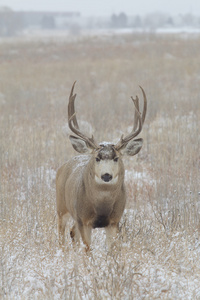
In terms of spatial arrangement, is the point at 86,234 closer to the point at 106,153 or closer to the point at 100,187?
the point at 100,187

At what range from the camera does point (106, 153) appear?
403cm

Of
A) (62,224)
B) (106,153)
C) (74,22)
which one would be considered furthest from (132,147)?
(74,22)

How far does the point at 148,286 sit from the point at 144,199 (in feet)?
8.23

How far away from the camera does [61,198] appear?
496cm

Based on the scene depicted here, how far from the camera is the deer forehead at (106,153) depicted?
158 inches

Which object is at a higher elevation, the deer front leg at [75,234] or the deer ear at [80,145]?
the deer ear at [80,145]

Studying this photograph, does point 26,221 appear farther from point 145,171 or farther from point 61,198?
point 145,171

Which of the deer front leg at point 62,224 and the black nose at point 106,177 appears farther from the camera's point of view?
the deer front leg at point 62,224

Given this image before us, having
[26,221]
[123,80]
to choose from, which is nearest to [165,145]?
[26,221]

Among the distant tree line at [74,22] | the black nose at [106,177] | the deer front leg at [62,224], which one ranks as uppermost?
the distant tree line at [74,22]

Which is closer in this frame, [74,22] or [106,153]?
[106,153]

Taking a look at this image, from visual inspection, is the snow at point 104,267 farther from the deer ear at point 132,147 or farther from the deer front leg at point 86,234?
the deer ear at point 132,147

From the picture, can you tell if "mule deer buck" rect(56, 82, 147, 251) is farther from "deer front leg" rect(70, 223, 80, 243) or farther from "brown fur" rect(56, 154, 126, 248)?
"deer front leg" rect(70, 223, 80, 243)

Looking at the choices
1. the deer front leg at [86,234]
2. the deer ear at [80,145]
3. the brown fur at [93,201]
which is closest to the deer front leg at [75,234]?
the brown fur at [93,201]
